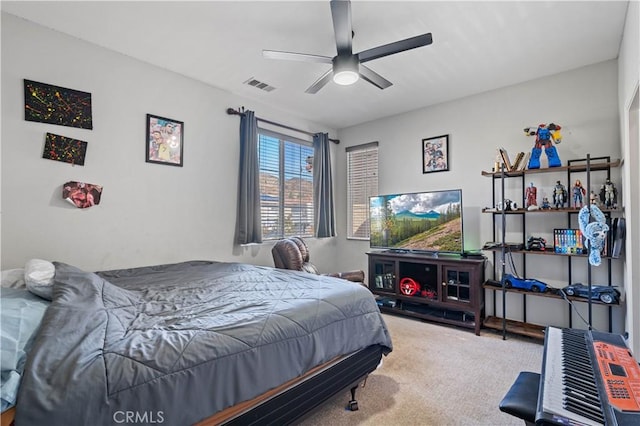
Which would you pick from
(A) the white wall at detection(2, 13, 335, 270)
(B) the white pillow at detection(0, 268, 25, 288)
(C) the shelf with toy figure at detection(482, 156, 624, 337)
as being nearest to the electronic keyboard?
(C) the shelf with toy figure at detection(482, 156, 624, 337)

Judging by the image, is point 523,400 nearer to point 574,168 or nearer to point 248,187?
point 574,168

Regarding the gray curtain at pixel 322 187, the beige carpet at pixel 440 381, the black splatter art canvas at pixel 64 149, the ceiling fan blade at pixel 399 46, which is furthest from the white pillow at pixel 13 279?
the gray curtain at pixel 322 187

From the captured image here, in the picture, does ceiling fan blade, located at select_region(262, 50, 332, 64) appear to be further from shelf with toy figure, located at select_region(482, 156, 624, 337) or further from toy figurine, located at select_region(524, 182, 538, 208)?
toy figurine, located at select_region(524, 182, 538, 208)

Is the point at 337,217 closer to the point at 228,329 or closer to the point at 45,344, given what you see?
the point at 228,329

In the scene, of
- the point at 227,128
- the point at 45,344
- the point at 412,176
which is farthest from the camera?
the point at 412,176

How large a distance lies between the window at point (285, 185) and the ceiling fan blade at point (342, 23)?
2.04 m

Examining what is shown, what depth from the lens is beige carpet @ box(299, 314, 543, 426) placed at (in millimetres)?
1840

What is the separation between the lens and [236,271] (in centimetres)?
254

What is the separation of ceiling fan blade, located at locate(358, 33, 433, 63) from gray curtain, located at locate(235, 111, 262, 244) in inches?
72.5

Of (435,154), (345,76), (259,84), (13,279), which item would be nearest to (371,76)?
(345,76)

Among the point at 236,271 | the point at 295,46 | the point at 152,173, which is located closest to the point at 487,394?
the point at 236,271

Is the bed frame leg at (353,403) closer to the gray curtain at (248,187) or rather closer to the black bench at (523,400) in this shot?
the black bench at (523,400)

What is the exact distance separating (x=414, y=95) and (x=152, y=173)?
3077 millimetres

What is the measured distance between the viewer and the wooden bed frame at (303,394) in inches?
47.9
